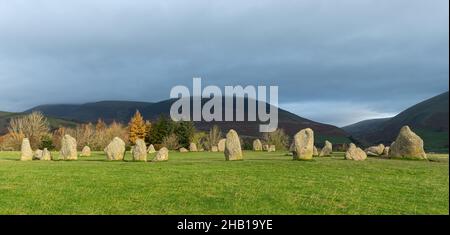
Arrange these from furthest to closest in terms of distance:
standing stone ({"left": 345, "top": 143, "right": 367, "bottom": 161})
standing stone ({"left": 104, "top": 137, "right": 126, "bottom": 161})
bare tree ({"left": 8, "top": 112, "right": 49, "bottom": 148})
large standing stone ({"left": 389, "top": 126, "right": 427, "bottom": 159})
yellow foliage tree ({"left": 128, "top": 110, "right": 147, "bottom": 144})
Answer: yellow foliage tree ({"left": 128, "top": 110, "right": 147, "bottom": 144})
bare tree ({"left": 8, "top": 112, "right": 49, "bottom": 148})
standing stone ({"left": 104, "top": 137, "right": 126, "bottom": 161})
large standing stone ({"left": 389, "top": 126, "right": 427, "bottom": 159})
standing stone ({"left": 345, "top": 143, "right": 367, "bottom": 161})

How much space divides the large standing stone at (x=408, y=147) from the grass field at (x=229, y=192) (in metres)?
9.83

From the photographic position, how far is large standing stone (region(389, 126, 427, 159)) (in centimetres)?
3083

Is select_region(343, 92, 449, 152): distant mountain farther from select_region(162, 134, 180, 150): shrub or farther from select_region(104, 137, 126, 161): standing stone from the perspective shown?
select_region(104, 137, 126, 161): standing stone

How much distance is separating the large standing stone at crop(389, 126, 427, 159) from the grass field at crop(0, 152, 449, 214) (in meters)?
9.83

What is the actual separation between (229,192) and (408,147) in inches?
815

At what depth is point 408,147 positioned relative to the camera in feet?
103

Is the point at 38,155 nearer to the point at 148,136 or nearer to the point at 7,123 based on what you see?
the point at 148,136

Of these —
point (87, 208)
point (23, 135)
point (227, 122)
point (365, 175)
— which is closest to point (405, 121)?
point (227, 122)

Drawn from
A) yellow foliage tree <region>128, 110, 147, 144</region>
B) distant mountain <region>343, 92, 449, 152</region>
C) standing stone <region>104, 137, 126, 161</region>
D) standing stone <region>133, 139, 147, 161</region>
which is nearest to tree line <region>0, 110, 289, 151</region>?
yellow foliage tree <region>128, 110, 147, 144</region>

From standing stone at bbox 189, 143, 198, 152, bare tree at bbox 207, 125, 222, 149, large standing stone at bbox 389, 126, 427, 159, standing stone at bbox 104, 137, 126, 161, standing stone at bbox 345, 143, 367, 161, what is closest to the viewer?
standing stone at bbox 345, 143, 367, 161
